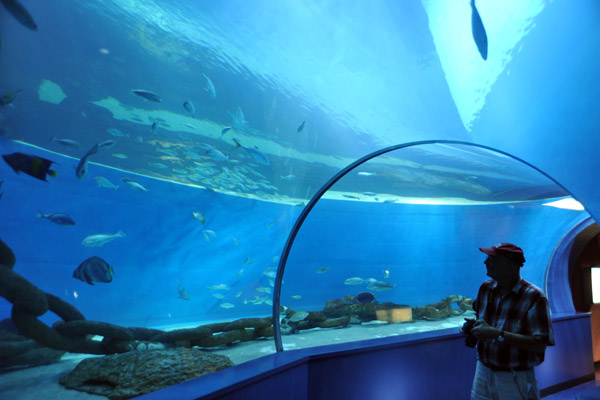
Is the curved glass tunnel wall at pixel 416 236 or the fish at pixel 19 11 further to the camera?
the curved glass tunnel wall at pixel 416 236

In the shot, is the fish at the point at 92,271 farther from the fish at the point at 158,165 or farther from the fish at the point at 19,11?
the fish at the point at 158,165

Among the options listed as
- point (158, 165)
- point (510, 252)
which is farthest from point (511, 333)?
point (158, 165)

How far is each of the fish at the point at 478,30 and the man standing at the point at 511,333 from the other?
1771mm

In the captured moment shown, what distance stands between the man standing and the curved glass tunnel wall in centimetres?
389

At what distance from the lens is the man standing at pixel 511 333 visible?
6.75 feet

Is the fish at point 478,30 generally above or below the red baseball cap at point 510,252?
above

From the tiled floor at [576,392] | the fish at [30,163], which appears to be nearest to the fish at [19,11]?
the fish at [30,163]

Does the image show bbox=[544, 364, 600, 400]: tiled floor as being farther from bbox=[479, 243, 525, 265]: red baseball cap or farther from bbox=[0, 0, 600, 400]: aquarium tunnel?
bbox=[479, 243, 525, 265]: red baseball cap

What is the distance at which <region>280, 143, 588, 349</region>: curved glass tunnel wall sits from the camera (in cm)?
832

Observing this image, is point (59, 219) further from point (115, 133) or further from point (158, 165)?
point (158, 165)

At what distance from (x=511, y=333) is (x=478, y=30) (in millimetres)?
2386

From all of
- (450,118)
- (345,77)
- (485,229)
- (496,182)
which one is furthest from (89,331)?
(485,229)

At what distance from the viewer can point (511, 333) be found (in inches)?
81.4

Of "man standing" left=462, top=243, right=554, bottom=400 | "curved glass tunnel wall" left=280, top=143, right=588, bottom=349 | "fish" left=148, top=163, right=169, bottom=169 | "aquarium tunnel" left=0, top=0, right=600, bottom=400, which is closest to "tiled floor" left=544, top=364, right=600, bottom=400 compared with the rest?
"aquarium tunnel" left=0, top=0, right=600, bottom=400
